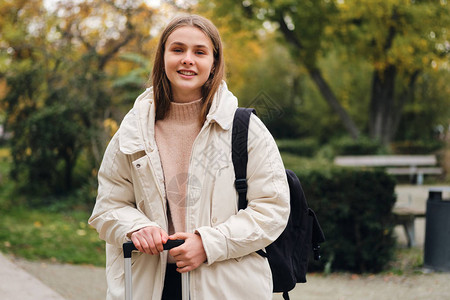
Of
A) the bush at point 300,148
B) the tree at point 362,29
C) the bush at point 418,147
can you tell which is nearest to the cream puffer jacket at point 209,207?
the tree at point 362,29

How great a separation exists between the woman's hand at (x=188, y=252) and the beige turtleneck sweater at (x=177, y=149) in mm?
154

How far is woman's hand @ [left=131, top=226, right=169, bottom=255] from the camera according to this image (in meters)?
1.87

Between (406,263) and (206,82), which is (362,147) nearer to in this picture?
(406,263)

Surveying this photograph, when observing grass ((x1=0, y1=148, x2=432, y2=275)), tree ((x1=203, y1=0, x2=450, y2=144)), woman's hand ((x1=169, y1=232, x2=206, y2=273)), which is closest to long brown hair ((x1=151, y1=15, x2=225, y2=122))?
woman's hand ((x1=169, y1=232, x2=206, y2=273))

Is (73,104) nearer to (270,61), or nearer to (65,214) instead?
(65,214)

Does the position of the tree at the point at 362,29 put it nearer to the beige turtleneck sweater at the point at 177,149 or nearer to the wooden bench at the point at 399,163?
the wooden bench at the point at 399,163

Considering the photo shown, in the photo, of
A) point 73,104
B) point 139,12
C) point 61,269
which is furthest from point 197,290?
point 139,12

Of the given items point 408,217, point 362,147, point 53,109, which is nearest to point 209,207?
point 408,217

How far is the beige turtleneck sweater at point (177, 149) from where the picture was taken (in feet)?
6.73

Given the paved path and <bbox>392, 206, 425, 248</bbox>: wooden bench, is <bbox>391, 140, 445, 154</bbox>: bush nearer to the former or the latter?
<bbox>392, 206, 425, 248</bbox>: wooden bench

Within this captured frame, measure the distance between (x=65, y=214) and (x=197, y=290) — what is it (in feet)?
27.9

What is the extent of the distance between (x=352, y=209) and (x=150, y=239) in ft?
16.3

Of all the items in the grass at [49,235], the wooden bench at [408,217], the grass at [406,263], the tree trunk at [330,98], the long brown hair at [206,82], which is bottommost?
the grass at [49,235]

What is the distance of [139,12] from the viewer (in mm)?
13984
